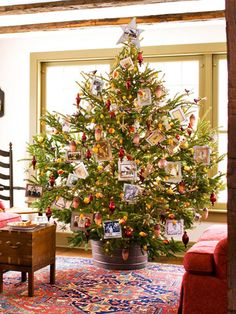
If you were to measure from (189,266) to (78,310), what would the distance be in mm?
974

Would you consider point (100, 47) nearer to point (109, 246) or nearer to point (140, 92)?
point (140, 92)

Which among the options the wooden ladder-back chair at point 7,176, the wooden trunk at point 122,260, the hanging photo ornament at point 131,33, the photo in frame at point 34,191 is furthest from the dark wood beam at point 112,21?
the wooden trunk at point 122,260

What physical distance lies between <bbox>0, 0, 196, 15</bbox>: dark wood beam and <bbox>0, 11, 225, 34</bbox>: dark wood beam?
64cm

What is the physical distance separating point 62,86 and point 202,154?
2.66 m

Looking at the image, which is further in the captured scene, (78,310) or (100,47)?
(100,47)

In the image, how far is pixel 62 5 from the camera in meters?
4.85

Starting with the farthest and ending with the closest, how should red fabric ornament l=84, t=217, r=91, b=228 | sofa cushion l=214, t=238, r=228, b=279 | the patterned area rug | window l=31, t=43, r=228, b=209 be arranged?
window l=31, t=43, r=228, b=209, red fabric ornament l=84, t=217, r=91, b=228, the patterned area rug, sofa cushion l=214, t=238, r=228, b=279

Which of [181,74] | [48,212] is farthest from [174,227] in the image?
[181,74]

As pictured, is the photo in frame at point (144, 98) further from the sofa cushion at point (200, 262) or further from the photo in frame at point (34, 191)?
the sofa cushion at point (200, 262)

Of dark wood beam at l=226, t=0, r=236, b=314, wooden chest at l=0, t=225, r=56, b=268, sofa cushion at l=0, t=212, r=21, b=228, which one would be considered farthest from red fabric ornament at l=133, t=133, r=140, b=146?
dark wood beam at l=226, t=0, r=236, b=314

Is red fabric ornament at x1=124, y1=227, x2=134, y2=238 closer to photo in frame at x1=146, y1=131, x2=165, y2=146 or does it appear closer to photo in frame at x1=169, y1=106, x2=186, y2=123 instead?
photo in frame at x1=146, y1=131, x2=165, y2=146

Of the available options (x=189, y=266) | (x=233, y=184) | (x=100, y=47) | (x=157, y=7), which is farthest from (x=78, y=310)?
(x=100, y=47)

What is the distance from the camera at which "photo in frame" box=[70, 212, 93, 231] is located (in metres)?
4.52

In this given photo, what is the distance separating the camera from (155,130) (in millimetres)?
4473
